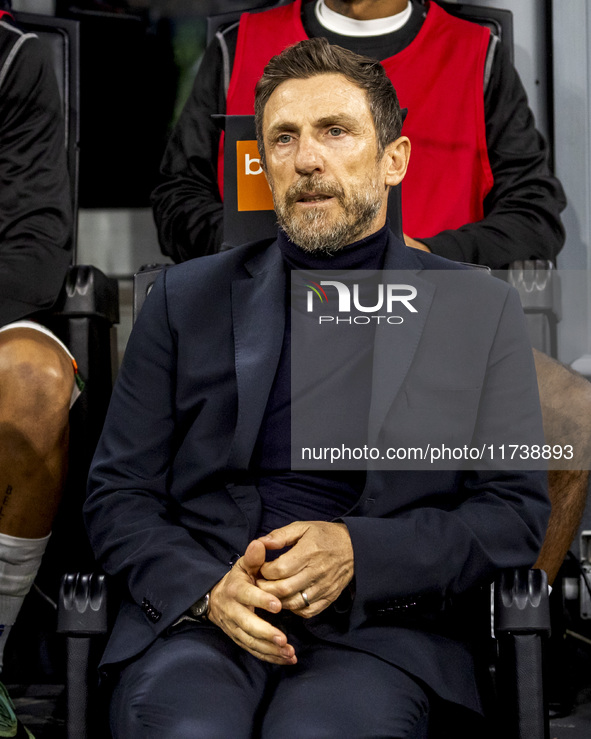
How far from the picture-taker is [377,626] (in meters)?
1.11

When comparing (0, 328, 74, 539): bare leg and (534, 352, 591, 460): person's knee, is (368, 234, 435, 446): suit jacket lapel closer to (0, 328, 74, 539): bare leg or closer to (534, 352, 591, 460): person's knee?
(534, 352, 591, 460): person's knee

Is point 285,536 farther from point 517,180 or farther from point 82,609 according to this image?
point 517,180

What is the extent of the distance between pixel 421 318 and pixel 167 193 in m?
0.97

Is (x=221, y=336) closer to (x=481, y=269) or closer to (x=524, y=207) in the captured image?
(x=481, y=269)

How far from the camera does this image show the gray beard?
131 centimetres

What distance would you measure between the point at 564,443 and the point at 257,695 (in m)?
0.82

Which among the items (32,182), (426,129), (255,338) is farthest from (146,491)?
(426,129)

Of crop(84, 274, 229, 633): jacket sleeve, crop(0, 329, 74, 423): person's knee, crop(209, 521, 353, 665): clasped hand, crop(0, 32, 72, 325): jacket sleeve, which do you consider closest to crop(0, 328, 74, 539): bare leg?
crop(0, 329, 74, 423): person's knee

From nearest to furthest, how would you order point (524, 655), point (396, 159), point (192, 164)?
point (524, 655)
point (396, 159)
point (192, 164)

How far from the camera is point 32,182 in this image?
6.16 ft

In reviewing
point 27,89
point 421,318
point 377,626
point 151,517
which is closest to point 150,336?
point 151,517

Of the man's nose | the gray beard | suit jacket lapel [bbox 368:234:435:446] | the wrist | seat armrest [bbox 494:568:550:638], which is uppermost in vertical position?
the man's nose

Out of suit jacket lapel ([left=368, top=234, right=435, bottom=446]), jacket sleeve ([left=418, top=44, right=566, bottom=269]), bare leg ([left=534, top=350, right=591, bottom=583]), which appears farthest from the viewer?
jacket sleeve ([left=418, top=44, right=566, bottom=269])

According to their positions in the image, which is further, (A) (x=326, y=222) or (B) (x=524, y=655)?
(A) (x=326, y=222)
